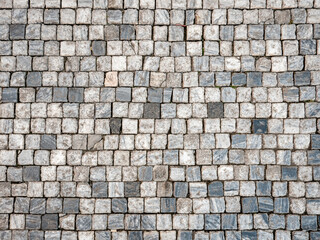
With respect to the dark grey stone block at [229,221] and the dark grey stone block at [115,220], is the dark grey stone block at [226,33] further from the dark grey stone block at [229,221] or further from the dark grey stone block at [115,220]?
the dark grey stone block at [115,220]

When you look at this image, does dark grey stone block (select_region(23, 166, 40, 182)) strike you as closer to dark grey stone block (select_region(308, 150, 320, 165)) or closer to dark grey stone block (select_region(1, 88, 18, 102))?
dark grey stone block (select_region(1, 88, 18, 102))

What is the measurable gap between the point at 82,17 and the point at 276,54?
9.90ft

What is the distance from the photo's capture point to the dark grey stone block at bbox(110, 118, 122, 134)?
4.45 metres

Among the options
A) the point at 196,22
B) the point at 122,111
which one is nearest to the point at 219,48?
the point at 196,22

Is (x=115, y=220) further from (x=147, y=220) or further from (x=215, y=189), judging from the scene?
(x=215, y=189)

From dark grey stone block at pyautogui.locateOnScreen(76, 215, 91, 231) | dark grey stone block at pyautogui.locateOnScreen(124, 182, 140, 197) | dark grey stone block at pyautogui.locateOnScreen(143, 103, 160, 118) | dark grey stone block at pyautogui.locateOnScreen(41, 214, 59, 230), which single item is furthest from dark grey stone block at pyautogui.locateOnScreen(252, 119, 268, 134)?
dark grey stone block at pyautogui.locateOnScreen(41, 214, 59, 230)

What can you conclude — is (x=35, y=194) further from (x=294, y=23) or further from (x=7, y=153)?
(x=294, y=23)

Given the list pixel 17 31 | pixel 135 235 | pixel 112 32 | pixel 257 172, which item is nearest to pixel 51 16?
pixel 17 31

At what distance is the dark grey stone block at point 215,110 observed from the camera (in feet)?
14.6

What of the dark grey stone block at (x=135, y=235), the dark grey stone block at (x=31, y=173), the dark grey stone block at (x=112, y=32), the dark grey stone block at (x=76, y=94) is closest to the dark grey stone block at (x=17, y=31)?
the dark grey stone block at (x=76, y=94)

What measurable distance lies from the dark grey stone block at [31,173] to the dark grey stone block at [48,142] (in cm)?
33

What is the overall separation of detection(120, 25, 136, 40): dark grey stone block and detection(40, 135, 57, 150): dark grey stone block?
1.86 m

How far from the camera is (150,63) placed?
14.8ft

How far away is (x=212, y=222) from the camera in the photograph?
4.38 m
